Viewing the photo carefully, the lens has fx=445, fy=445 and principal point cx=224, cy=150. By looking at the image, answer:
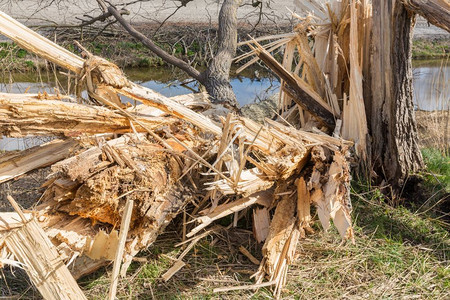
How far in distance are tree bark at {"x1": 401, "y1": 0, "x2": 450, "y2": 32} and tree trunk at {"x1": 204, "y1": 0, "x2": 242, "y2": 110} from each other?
2449 millimetres

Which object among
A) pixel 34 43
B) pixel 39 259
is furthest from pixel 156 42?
pixel 39 259

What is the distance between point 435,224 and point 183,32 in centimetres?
760

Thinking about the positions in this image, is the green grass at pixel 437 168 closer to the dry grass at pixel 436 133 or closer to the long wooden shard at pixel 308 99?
the dry grass at pixel 436 133

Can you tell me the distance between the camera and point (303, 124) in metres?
4.13

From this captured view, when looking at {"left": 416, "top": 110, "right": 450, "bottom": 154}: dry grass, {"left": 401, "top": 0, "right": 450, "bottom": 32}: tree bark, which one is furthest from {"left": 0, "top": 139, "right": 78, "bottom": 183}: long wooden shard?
{"left": 416, "top": 110, "right": 450, "bottom": 154}: dry grass

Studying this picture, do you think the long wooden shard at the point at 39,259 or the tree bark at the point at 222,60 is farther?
the tree bark at the point at 222,60

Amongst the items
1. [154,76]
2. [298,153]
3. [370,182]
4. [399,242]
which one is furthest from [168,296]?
[154,76]

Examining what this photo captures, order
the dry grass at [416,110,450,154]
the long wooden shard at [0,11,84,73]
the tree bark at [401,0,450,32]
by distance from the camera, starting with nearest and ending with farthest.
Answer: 1. the long wooden shard at [0,11,84,73]
2. the tree bark at [401,0,450,32]
3. the dry grass at [416,110,450,154]

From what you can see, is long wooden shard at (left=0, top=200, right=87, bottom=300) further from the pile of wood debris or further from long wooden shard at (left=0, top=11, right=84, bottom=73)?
Answer: long wooden shard at (left=0, top=11, right=84, bottom=73)

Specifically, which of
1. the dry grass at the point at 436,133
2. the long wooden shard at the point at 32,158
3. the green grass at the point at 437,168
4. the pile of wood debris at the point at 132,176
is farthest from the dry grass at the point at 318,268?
the dry grass at the point at 436,133

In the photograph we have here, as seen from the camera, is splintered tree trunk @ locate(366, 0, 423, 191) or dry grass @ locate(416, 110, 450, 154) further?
dry grass @ locate(416, 110, 450, 154)

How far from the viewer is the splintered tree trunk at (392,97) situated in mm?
3479

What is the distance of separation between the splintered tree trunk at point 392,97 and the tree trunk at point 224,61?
1.96m

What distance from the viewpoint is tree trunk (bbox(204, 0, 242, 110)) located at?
5371mm
